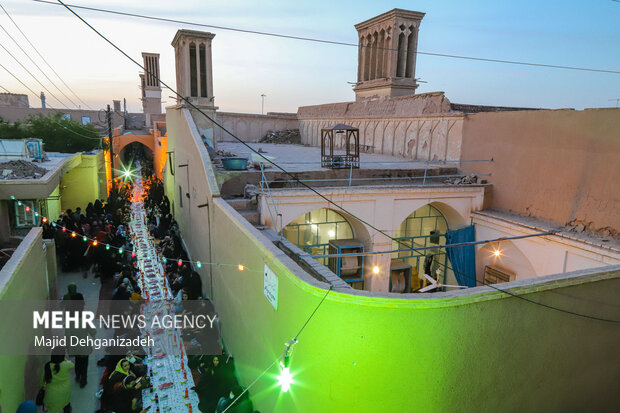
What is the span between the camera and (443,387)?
4148 millimetres

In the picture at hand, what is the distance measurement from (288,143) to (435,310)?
62.3 ft

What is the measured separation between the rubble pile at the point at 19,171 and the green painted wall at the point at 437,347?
27.2ft

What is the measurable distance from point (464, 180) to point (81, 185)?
1502 cm

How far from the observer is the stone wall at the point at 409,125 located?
12.5 m

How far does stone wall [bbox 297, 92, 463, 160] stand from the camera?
493 inches

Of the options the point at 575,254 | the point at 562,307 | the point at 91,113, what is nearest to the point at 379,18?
the point at 575,254

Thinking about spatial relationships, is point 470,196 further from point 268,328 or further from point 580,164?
point 268,328

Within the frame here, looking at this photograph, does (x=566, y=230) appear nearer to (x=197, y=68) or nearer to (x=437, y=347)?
(x=437, y=347)

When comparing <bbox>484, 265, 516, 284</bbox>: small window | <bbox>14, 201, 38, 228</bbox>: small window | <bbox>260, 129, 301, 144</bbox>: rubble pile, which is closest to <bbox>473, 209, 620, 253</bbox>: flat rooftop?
<bbox>484, 265, 516, 284</bbox>: small window

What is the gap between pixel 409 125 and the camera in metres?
14.1

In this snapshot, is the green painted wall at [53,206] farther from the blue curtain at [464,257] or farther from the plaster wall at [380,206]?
the blue curtain at [464,257]

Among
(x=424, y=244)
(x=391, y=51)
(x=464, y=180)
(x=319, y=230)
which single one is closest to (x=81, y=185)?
(x=319, y=230)

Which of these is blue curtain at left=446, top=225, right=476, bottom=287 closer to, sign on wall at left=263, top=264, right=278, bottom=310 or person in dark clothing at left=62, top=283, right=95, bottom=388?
sign on wall at left=263, top=264, right=278, bottom=310

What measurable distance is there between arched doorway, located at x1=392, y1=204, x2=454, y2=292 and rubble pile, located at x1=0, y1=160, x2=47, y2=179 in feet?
33.9
